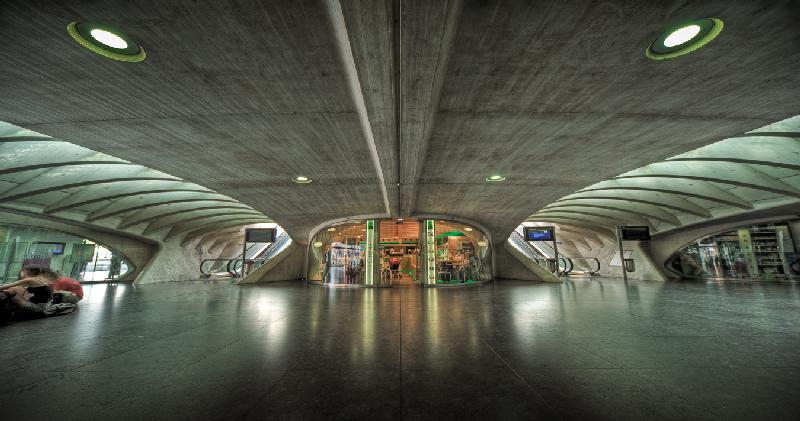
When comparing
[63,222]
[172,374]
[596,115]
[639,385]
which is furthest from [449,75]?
[63,222]

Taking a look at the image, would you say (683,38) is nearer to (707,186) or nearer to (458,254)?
(458,254)

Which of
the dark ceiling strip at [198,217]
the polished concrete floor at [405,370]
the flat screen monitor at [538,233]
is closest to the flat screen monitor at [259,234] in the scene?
the dark ceiling strip at [198,217]

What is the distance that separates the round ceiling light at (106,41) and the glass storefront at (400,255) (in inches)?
555

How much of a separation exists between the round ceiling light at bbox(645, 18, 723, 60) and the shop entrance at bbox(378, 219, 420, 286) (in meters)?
14.7

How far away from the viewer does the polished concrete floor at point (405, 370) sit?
2.18 meters

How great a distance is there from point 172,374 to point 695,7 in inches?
322

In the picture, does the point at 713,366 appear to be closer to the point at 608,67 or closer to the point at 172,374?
the point at 608,67

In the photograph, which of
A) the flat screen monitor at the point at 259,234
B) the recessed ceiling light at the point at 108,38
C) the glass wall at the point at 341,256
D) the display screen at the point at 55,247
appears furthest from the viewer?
the display screen at the point at 55,247

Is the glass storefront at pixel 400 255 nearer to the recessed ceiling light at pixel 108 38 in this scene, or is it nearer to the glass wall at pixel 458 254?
the glass wall at pixel 458 254

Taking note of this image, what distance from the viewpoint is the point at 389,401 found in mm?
2299

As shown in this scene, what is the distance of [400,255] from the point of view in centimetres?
1889

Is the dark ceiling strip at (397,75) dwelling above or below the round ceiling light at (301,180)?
above

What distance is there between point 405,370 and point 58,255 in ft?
108

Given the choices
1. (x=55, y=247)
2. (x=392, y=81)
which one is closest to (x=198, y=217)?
(x=55, y=247)
